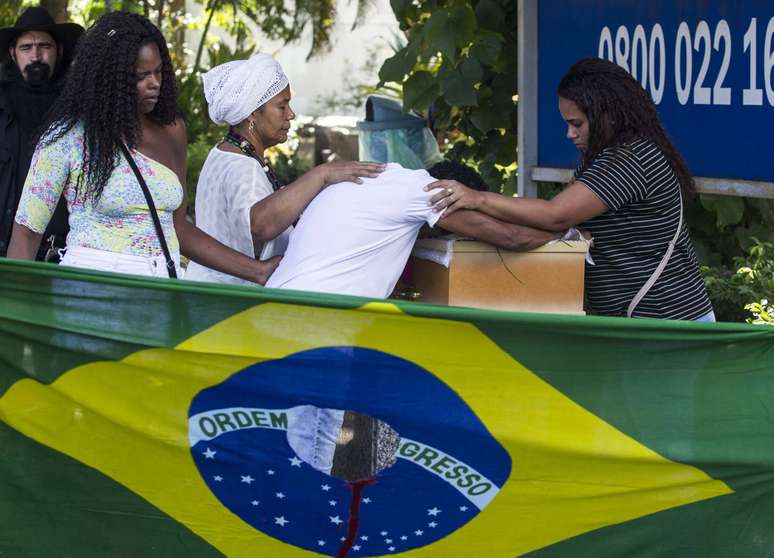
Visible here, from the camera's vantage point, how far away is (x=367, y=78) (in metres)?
21.8

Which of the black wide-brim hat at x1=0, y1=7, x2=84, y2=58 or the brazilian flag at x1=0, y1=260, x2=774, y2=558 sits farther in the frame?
the black wide-brim hat at x1=0, y1=7, x2=84, y2=58

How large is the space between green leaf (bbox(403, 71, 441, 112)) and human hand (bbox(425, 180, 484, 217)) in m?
3.27

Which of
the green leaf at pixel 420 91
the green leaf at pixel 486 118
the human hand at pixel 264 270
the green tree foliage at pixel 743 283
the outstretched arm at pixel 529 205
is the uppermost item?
the green leaf at pixel 420 91

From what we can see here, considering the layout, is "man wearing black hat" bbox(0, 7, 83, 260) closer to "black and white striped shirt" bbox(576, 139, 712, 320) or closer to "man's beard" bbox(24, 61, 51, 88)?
"man's beard" bbox(24, 61, 51, 88)

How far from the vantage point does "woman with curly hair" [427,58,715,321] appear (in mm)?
3660

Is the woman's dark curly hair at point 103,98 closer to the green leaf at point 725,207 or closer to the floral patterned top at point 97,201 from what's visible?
the floral patterned top at point 97,201

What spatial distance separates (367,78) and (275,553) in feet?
62.1

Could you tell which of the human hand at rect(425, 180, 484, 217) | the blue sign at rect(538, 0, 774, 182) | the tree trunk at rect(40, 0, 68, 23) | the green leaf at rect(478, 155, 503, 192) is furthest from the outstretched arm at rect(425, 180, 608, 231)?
the tree trunk at rect(40, 0, 68, 23)

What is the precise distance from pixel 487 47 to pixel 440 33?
0.86 feet

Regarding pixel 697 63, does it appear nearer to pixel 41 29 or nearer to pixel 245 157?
pixel 245 157

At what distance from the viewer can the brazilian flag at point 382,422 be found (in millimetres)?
3162

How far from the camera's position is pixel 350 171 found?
357 centimetres

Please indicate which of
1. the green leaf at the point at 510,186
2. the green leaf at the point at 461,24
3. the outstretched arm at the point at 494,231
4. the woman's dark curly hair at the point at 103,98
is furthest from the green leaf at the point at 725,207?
the woman's dark curly hair at the point at 103,98

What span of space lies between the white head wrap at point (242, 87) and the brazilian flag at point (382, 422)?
34.7 inches
